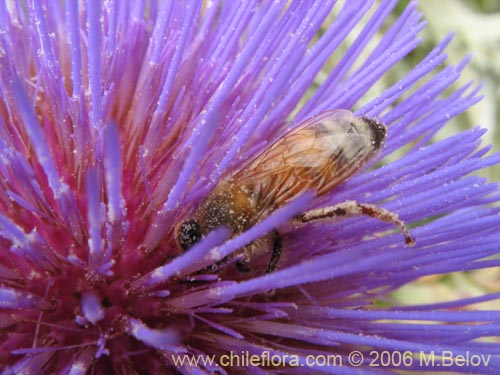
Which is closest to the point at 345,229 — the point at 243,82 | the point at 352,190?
the point at 352,190

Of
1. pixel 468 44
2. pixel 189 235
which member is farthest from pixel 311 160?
pixel 468 44

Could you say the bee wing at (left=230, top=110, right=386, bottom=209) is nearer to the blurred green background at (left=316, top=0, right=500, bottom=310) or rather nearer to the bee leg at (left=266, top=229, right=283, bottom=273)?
the bee leg at (left=266, top=229, right=283, bottom=273)

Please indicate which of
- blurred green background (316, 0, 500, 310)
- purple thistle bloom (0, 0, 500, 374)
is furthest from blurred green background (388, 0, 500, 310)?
purple thistle bloom (0, 0, 500, 374)

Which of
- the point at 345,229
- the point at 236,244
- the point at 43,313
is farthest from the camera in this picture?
the point at 345,229

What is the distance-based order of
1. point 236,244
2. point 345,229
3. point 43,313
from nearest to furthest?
point 236,244 → point 43,313 → point 345,229

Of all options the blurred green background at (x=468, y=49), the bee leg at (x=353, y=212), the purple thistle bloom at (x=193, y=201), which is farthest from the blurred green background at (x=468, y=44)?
the bee leg at (x=353, y=212)

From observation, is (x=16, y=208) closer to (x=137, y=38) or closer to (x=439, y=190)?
(x=137, y=38)
